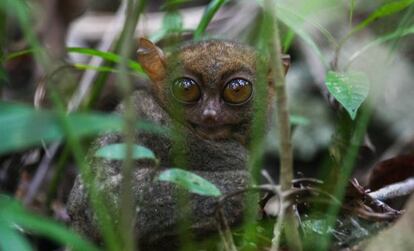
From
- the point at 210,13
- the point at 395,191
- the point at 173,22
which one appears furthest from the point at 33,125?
the point at 173,22

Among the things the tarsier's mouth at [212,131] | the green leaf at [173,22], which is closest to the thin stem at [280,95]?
the tarsier's mouth at [212,131]

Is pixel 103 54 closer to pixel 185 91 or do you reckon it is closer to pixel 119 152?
pixel 185 91

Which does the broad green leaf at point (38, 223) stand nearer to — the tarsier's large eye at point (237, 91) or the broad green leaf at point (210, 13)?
the tarsier's large eye at point (237, 91)

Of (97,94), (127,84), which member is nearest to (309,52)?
(97,94)

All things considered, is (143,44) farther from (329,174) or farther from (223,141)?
(329,174)

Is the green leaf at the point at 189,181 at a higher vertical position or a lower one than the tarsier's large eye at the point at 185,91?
higher

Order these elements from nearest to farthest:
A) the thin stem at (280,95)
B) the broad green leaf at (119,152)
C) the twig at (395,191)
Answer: the broad green leaf at (119,152) < the thin stem at (280,95) < the twig at (395,191)

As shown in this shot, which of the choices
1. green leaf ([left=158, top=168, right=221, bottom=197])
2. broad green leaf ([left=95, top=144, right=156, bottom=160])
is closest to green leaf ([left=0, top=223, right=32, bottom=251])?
broad green leaf ([left=95, top=144, right=156, bottom=160])
